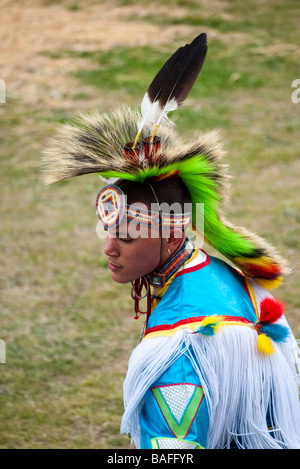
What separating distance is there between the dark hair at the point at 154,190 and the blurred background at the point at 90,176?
5.90ft

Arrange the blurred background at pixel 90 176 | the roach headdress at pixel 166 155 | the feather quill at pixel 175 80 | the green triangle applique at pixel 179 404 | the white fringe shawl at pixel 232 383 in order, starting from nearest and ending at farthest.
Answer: the green triangle applique at pixel 179 404
the white fringe shawl at pixel 232 383
the roach headdress at pixel 166 155
the feather quill at pixel 175 80
the blurred background at pixel 90 176

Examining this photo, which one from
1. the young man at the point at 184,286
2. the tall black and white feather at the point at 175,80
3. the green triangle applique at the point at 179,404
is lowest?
the green triangle applique at the point at 179,404

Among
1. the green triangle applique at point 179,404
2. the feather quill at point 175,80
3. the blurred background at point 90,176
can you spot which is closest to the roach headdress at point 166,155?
the feather quill at point 175,80

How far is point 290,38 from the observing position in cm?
1084

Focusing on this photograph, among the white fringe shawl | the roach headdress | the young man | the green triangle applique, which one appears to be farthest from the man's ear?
the green triangle applique

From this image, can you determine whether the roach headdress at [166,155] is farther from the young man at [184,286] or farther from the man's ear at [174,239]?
the man's ear at [174,239]

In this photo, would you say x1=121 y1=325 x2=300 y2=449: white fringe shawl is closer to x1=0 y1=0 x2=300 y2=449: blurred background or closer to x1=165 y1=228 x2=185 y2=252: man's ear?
x1=165 y1=228 x2=185 y2=252: man's ear

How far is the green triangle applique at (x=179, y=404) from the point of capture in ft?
6.52

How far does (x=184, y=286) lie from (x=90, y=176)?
4814 millimetres

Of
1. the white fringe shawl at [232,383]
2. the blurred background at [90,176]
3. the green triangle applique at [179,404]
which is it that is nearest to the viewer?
the green triangle applique at [179,404]

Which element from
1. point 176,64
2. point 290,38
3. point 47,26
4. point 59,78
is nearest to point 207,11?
point 290,38

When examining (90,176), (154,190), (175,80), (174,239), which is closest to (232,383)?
(174,239)

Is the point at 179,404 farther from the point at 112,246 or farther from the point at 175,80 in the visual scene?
the point at 175,80

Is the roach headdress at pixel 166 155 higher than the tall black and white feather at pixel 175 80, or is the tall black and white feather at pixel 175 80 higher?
the tall black and white feather at pixel 175 80
